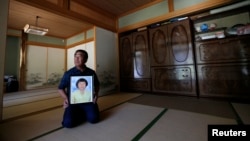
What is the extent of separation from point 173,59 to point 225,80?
106 centimetres

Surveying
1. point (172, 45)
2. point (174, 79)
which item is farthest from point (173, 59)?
point (174, 79)

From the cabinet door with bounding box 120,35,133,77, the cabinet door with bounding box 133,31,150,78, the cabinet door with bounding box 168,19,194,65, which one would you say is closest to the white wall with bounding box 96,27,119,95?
the cabinet door with bounding box 120,35,133,77

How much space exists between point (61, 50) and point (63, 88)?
4795mm

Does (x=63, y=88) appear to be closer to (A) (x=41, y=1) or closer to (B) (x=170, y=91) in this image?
(A) (x=41, y=1)

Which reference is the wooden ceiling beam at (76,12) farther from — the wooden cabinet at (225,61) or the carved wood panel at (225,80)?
the carved wood panel at (225,80)

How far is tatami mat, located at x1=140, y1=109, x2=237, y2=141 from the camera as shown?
107cm

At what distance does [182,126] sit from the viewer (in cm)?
128

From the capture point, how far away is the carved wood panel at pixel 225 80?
2023 millimetres

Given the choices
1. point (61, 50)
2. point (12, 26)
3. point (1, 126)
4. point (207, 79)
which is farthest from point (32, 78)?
point (207, 79)

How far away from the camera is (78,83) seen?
1.44 m

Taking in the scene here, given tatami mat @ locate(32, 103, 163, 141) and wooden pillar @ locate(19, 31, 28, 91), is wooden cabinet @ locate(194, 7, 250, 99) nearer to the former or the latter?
tatami mat @ locate(32, 103, 163, 141)

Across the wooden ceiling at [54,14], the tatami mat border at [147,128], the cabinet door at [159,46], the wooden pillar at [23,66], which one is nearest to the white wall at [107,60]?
the wooden ceiling at [54,14]

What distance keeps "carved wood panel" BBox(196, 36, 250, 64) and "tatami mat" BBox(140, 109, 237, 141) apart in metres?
1.34

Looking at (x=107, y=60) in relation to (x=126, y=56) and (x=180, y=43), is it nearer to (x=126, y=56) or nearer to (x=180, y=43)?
(x=126, y=56)
